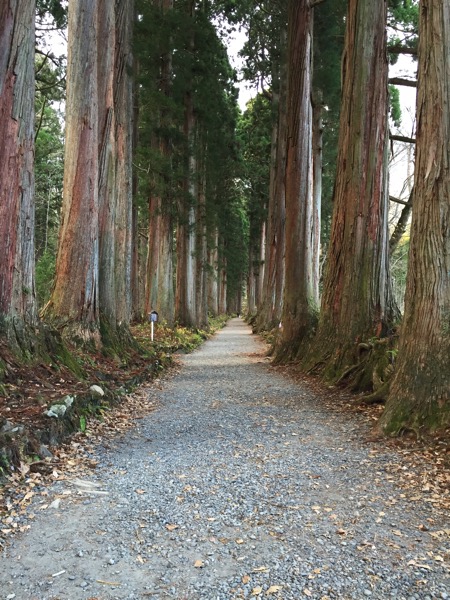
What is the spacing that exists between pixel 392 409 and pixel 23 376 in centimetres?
396

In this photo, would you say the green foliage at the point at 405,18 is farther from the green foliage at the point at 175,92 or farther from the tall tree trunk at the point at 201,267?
the tall tree trunk at the point at 201,267

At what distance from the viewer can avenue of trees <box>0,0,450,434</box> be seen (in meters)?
4.91

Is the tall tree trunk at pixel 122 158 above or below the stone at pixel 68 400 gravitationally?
above

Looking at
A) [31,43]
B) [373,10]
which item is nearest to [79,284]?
[31,43]

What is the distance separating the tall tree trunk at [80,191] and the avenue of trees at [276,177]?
2 centimetres

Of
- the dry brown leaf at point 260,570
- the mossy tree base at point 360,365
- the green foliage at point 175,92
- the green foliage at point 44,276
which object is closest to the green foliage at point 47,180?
the green foliage at point 44,276

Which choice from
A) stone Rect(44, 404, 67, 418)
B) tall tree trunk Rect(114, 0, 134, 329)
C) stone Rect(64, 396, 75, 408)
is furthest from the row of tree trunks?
stone Rect(44, 404, 67, 418)

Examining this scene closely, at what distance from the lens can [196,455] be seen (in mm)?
4523

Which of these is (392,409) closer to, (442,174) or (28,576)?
(442,174)

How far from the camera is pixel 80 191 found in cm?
827

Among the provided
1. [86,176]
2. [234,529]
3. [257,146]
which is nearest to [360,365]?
[234,529]

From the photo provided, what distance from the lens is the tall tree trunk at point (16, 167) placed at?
18.7ft

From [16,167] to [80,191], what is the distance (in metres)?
2.42

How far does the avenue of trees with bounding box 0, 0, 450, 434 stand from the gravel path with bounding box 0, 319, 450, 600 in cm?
139
